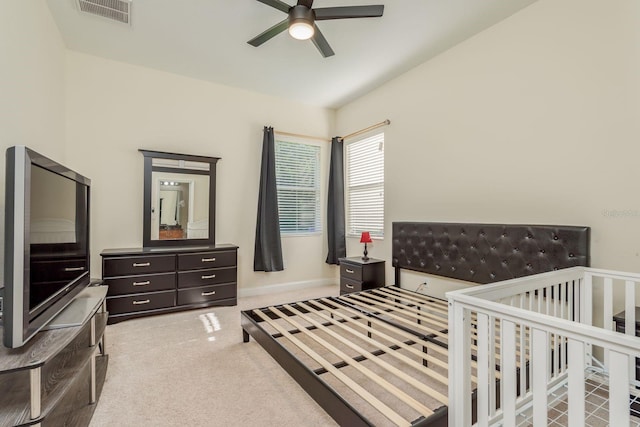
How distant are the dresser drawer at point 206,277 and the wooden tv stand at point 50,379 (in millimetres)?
1364

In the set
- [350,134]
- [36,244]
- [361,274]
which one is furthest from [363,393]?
[350,134]

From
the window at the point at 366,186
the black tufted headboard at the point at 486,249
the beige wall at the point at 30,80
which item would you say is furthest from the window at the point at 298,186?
the beige wall at the point at 30,80

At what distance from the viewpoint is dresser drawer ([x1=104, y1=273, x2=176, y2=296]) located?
319 centimetres

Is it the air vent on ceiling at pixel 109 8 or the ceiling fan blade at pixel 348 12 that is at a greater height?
the air vent on ceiling at pixel 109 8

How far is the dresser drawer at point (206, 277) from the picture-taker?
355 centimetres

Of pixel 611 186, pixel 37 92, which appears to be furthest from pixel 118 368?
pixel 611 186

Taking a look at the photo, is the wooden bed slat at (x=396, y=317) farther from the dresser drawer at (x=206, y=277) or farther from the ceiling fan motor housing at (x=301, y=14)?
the ceiling fan motor housing at (x=301, y=14)

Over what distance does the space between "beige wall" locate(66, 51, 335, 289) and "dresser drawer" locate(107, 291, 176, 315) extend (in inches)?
23.8

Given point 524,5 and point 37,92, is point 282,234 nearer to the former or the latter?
point 37,92

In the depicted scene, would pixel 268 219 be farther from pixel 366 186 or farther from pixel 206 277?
pixel 366 186

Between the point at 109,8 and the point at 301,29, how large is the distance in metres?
1.77

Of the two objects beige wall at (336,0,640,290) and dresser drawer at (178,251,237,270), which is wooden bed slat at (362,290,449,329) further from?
dresser drawer at (178,251,237,270)

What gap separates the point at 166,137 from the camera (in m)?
3.88

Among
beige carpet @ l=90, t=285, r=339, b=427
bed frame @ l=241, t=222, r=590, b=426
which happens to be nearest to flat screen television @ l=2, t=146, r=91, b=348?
beige carpet @ l=90, t=285, r=339, b=427
